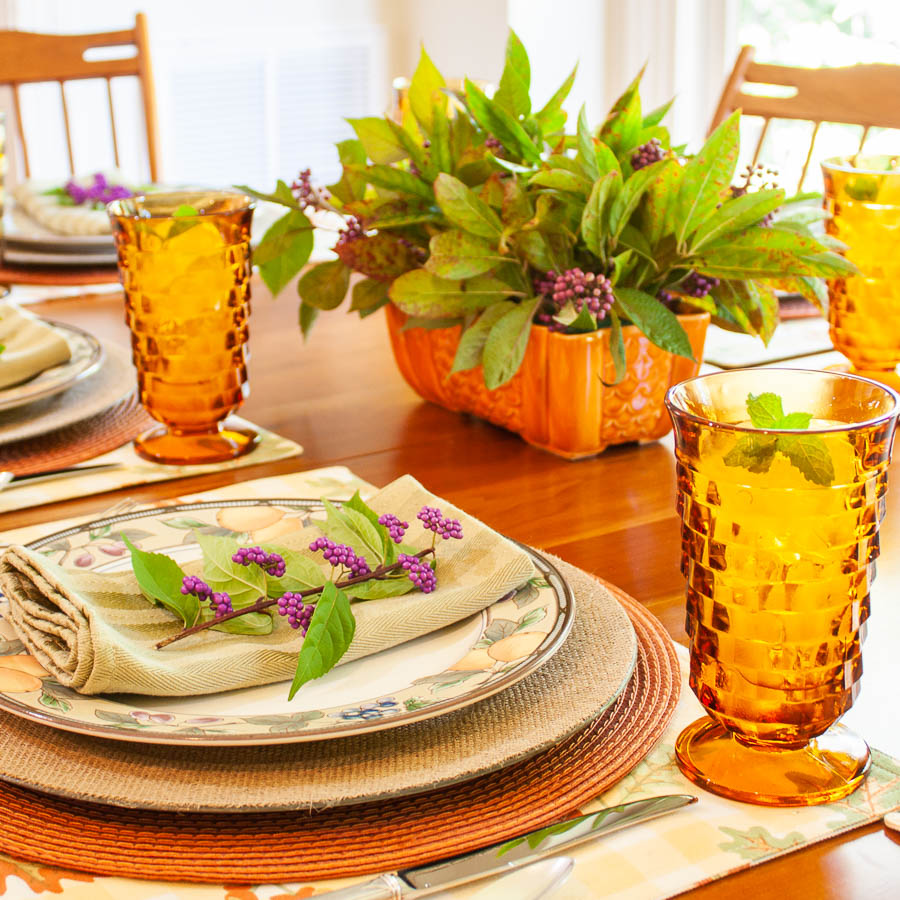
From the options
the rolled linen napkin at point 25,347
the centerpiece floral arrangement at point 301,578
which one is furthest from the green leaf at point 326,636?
the rolled linen napkin at point 25,347

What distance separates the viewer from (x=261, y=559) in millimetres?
628

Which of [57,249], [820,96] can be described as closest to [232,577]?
[57,249]

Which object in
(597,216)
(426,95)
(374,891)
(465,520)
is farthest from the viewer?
(426,95)

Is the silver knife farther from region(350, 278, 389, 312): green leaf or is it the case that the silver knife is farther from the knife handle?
region(350, 278, 389, 312): green leaf

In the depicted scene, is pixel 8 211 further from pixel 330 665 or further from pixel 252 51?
pixel 252 51

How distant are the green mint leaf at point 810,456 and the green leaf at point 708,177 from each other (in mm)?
456

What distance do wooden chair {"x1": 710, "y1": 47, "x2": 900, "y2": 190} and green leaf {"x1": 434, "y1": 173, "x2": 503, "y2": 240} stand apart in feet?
3.36

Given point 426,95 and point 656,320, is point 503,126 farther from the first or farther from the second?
point 656,320

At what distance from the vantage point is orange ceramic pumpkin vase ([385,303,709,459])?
38.2 inches

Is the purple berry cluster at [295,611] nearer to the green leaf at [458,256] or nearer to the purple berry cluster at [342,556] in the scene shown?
the purple berry cluster at [342,556]

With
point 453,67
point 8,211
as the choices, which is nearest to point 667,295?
point 8,211

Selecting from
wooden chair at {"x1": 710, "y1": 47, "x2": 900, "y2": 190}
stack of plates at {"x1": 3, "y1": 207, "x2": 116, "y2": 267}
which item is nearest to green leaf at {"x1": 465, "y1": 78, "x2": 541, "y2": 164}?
stack of plates at {"x1": 3, "y1": 207, "x2": 116, "y2": 267}

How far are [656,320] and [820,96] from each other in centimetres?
109

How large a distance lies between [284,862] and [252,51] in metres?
4.11
